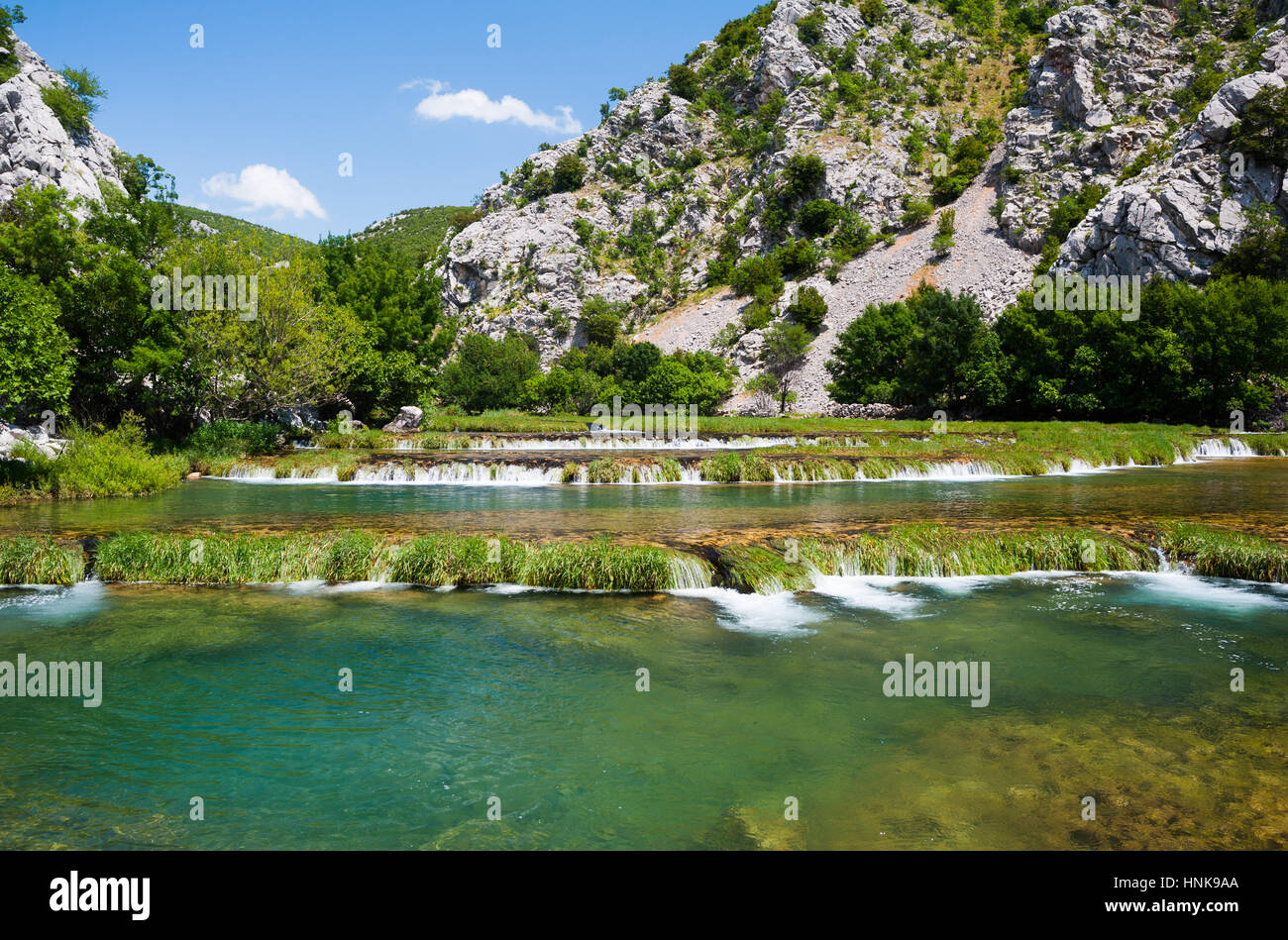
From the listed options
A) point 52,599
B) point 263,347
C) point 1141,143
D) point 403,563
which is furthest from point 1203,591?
point 1141,143

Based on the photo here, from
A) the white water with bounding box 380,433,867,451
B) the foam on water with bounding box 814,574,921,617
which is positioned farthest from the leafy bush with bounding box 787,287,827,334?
the foam on water with bounding box 814,574,921,617

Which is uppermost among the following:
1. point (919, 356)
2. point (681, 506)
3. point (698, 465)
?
point (919, 356)

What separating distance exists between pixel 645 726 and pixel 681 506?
13821mm

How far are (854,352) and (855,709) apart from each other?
66423mm

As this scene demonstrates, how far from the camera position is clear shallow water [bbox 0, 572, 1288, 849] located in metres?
5.78

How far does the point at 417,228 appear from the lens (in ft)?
525

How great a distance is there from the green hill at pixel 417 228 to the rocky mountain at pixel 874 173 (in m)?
16.4

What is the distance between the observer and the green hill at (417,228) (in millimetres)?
136625

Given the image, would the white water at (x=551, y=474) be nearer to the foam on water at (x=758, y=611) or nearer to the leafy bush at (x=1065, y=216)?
the foam on water at (x=758, y=611)

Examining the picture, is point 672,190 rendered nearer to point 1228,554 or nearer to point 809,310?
point 809,310

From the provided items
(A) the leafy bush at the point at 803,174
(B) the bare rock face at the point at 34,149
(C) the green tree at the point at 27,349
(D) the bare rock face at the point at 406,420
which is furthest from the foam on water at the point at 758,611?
(A) the leafy bush at the point at 803,174

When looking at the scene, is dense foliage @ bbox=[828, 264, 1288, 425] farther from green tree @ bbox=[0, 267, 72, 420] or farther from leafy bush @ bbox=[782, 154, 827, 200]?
green tree @ bbox=[0, 267, 72, 420]
